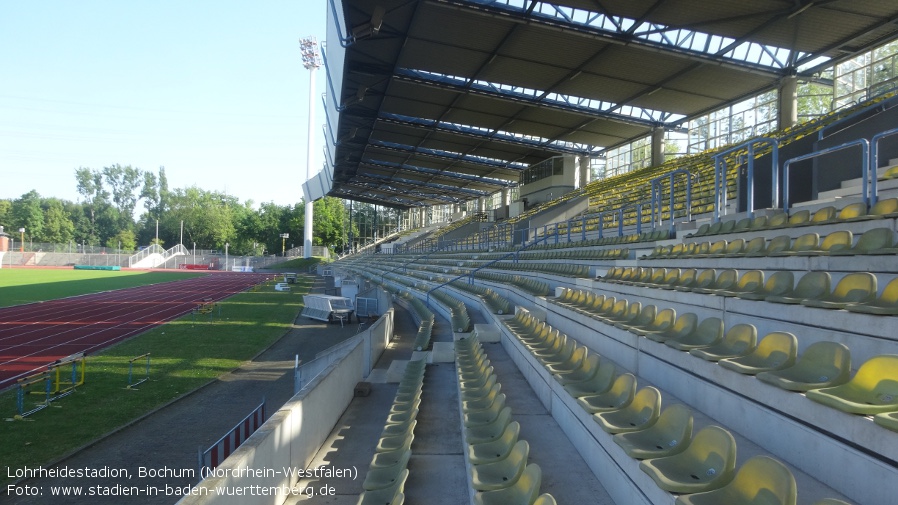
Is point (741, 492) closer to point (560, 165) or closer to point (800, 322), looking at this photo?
point (800, 322)

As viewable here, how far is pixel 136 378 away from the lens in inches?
408

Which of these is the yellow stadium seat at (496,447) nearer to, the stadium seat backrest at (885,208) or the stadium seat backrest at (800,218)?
the stadium seat backrest at (885,208)

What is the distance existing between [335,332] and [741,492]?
15762mm

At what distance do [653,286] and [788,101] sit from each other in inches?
592

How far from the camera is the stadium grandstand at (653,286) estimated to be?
2430 millimetres

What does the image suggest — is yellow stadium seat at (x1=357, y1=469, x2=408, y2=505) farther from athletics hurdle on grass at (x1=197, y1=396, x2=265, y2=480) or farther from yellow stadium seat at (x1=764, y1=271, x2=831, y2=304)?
yellow stadium seat at (x1=764, y1=271, x2=831, y2=304)

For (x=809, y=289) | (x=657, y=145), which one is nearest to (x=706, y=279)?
(x=809, y=289)

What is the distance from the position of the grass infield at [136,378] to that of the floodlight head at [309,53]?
176ft

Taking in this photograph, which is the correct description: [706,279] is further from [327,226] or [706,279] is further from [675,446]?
[327,226]

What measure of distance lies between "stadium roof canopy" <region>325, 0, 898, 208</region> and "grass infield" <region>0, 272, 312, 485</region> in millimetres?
8998

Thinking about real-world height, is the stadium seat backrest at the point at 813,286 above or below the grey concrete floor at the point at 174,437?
above

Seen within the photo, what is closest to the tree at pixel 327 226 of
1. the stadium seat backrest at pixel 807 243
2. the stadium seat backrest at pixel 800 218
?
the stadium seat backrest at pixel 800 218

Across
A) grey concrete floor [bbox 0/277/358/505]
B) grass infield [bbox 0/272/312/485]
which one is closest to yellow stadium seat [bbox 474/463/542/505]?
grey concrete floor [bbox 0/277/358/505]

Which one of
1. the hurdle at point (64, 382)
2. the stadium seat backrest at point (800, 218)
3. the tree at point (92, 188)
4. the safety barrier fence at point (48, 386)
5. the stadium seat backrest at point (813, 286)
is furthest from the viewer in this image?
the tree at point (92, 188)
